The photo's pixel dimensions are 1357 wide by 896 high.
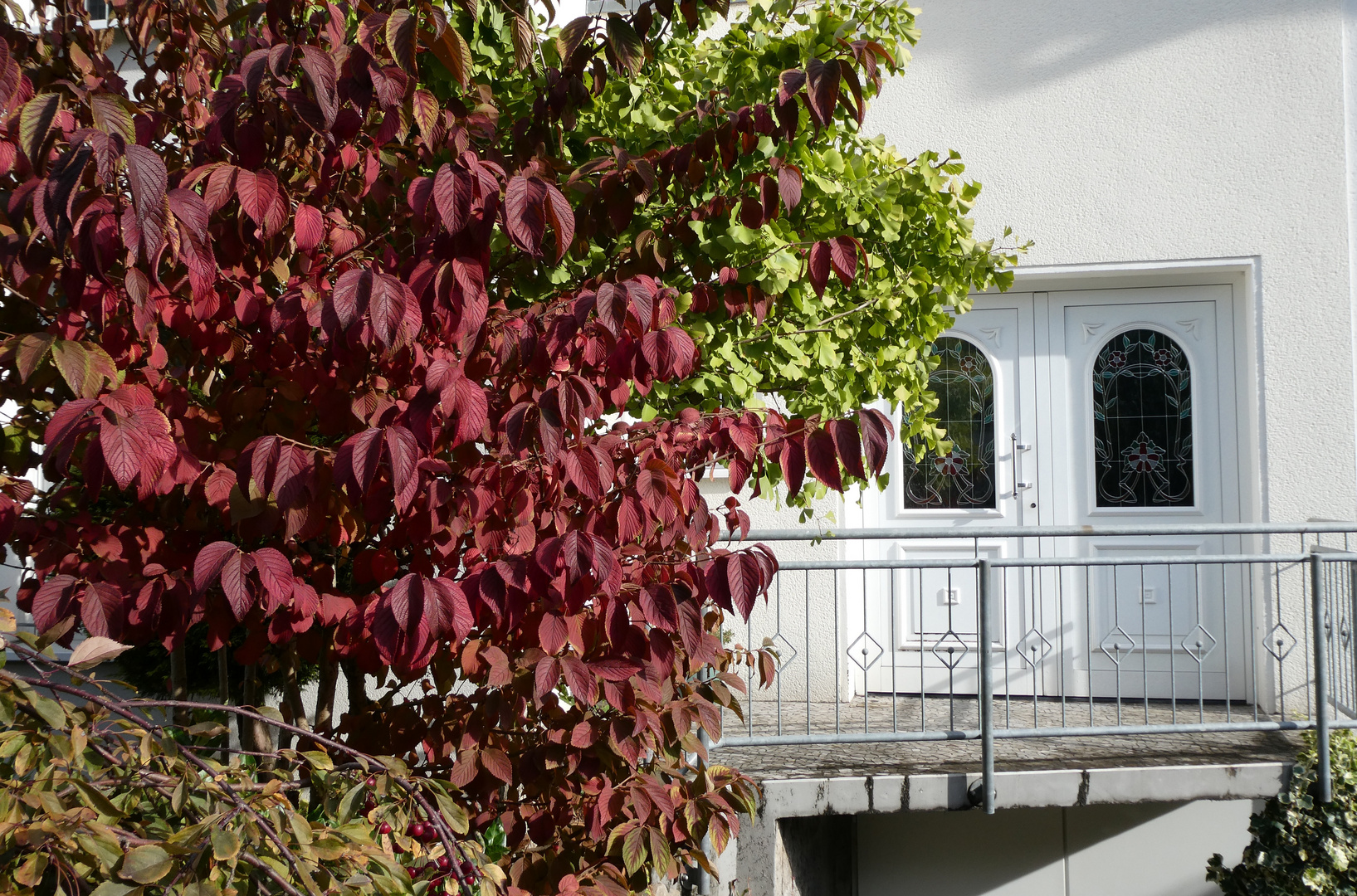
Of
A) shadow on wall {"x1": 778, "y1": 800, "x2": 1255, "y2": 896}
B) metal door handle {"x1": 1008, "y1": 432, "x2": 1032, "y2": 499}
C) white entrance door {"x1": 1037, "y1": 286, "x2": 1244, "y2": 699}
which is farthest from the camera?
metal door handle {"x1": 1008, "y1": 432, "x2": 1032, "y2": 499}

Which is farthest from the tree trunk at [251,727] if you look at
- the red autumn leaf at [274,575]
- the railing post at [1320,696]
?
the railing post at [1320,696]

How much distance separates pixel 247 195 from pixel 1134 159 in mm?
4902

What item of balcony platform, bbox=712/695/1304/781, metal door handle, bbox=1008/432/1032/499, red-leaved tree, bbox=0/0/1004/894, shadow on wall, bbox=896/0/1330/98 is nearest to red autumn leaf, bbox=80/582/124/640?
red-leaved tree, bbox=0/0/1004/894

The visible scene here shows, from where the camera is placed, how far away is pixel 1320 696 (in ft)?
12.9

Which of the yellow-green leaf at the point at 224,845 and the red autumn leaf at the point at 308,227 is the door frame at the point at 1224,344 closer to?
the red autumn leaf at the point at 308,227

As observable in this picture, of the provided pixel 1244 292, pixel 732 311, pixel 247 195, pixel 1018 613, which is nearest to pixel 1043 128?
pixel 1244 292

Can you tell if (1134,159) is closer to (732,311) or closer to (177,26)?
(732,311)

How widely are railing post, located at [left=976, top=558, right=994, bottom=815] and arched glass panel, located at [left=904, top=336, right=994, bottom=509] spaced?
174cm

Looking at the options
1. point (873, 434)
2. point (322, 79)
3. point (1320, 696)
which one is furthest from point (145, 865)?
point (1320, 696)

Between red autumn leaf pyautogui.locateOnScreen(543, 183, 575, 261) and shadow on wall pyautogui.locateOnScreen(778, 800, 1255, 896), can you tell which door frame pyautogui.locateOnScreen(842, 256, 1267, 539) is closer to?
shadow on wall pyautogui.locateOnScreen(778, 800, 1255, 896)

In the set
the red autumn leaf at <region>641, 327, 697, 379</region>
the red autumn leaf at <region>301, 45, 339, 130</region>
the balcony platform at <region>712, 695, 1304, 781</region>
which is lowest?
the balcony platform at <region>712, 695, 1304, 781</region>

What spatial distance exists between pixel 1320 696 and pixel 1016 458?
193 cm

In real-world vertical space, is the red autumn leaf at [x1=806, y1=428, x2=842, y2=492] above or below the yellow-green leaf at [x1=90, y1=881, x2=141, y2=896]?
above

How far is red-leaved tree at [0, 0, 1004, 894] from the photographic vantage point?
4.92ft
